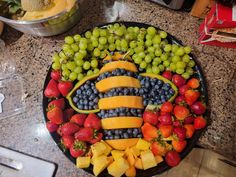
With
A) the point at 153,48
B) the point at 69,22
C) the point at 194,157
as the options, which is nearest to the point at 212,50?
the point at 153,48

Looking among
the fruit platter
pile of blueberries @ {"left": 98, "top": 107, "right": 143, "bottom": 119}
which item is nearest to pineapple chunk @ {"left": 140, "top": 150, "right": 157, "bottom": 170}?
the fruit platter

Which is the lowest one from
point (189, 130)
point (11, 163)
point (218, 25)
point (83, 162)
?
point (11, 163)

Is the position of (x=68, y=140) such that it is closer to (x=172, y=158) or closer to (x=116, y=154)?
(x=116, y=154)

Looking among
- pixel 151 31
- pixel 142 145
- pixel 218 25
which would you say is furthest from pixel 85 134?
pixel 218 25

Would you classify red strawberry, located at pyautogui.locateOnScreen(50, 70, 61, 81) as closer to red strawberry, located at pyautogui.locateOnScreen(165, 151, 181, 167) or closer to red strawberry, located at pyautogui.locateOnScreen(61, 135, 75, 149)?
red strawberry, located at pyautogui.locateOnScreen(61, 135, 75, 149)

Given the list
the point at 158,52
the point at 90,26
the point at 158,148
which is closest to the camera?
the point at 158,148

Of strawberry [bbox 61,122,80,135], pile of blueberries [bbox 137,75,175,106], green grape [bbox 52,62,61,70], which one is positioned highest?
pile of blueberries [bbox 137,75,175,106]
